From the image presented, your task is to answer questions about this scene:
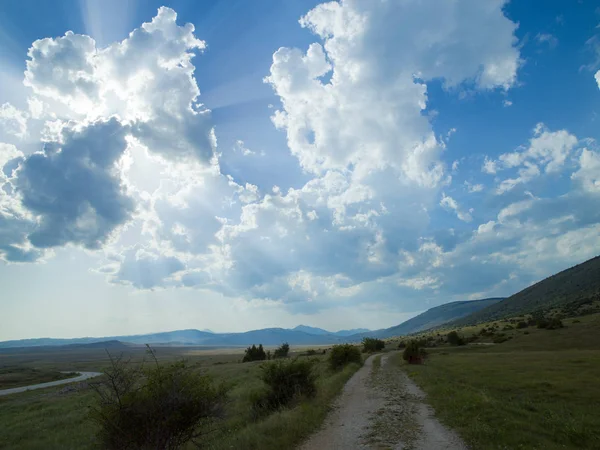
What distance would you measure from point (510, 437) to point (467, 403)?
19.5 ft

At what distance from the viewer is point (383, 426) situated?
48.8 feet

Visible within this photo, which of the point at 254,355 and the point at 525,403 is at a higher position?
the point at 254,355

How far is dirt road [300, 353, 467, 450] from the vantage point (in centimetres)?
1215

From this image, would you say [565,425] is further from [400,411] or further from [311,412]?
[311,412]

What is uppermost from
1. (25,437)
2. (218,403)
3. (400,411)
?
(218,403)

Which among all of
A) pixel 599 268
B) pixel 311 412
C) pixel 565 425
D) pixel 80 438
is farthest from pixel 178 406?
pixel 599 268

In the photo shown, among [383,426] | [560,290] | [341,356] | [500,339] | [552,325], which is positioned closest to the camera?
[383,426]

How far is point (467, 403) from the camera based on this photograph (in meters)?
17.2

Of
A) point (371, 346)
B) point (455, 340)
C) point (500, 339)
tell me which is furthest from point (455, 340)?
point (371, 346)

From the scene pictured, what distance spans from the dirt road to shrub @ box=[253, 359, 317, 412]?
215 centimetres

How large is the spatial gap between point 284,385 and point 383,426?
25.1ft

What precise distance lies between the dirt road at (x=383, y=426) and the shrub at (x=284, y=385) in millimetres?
2151

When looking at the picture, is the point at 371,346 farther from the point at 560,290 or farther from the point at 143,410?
the point at 560,290

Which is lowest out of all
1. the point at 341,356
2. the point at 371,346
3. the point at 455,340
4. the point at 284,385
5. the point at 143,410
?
the point at 284,385
